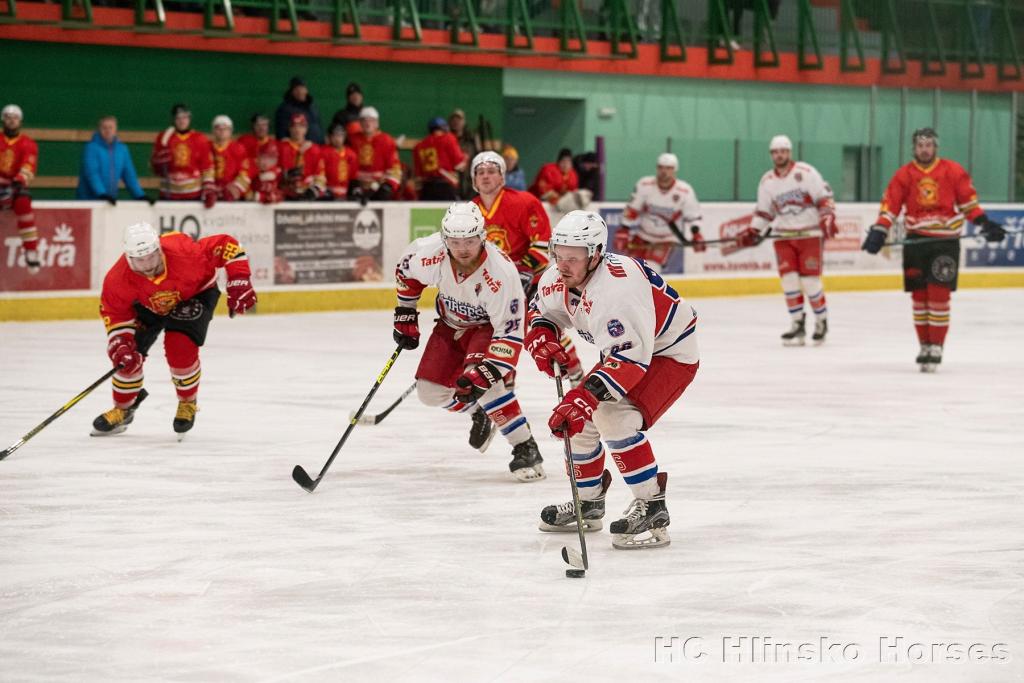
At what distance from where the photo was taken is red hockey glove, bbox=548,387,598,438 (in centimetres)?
477

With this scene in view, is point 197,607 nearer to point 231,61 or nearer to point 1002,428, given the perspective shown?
point 1002,428

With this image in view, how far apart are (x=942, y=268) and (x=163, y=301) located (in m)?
5.34

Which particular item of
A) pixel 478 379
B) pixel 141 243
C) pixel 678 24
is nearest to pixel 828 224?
pixel 141 243

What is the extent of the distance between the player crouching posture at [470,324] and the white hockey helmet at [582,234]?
102cm

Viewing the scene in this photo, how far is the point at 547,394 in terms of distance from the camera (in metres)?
9.11

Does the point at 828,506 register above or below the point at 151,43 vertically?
below

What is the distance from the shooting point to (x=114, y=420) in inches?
288

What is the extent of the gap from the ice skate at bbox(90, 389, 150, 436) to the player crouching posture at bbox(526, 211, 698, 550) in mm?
2757

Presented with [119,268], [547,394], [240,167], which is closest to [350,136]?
[240,167]

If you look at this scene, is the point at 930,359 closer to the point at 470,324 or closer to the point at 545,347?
the point at 470,324

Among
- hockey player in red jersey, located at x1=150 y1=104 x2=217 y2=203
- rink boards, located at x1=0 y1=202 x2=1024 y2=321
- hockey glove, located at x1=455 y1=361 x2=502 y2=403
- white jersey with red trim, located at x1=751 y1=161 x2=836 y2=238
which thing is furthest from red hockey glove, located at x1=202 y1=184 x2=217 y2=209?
hockey glove, located at x1=455 y1=361 x2=502 y2=403

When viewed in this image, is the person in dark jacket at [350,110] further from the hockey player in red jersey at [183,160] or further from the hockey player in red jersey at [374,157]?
the hockey player in red jersey at [183,160]

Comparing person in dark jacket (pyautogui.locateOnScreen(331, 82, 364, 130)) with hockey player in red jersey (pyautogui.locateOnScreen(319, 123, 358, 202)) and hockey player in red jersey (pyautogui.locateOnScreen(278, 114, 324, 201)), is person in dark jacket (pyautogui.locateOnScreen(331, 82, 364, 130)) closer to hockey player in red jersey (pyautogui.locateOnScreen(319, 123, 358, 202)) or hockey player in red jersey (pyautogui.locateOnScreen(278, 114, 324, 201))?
hockey player in red jersey (pyautogui.locateOnScreen(278, 114, 324, 201))

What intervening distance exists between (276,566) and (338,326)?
802 centimetres
